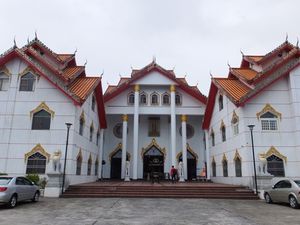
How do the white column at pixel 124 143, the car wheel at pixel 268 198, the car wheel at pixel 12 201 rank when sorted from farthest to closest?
the white column at pixel 124 143 → the car wheel at pixel 268 198 → the car wheel at pixel 12 201

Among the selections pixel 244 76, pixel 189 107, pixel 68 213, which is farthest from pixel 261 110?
pixel 68 213

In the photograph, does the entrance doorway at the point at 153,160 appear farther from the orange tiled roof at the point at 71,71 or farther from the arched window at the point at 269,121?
the arched window at the point at 269,121

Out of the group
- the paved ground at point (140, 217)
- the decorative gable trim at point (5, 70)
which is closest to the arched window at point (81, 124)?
the decorative gable trim at point (5, 70)

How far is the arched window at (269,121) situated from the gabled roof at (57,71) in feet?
39.3

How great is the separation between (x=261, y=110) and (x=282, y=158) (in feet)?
10.9

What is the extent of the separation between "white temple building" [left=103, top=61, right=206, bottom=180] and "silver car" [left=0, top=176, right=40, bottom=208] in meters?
12.5

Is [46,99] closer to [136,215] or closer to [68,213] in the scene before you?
[68,213]

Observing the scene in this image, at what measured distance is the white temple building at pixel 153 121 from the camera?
25.0 m

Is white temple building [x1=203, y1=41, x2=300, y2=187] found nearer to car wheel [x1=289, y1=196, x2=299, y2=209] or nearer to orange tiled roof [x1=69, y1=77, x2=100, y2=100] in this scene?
car wheel [x1=289, y1=196, x2=299, y2=209]

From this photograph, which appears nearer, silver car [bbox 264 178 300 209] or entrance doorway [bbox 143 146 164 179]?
silver car [bbox 264 178 300 209]

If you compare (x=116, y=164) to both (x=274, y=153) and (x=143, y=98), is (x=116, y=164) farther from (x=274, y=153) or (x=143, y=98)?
(x=274, y=153)

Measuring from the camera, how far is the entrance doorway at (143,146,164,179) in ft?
86.2

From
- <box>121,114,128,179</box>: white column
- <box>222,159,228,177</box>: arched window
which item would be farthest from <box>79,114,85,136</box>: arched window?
<box>222,159,228,177</box>: arched window

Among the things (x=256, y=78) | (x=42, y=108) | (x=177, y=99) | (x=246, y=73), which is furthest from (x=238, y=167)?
(x=42, y=108)
